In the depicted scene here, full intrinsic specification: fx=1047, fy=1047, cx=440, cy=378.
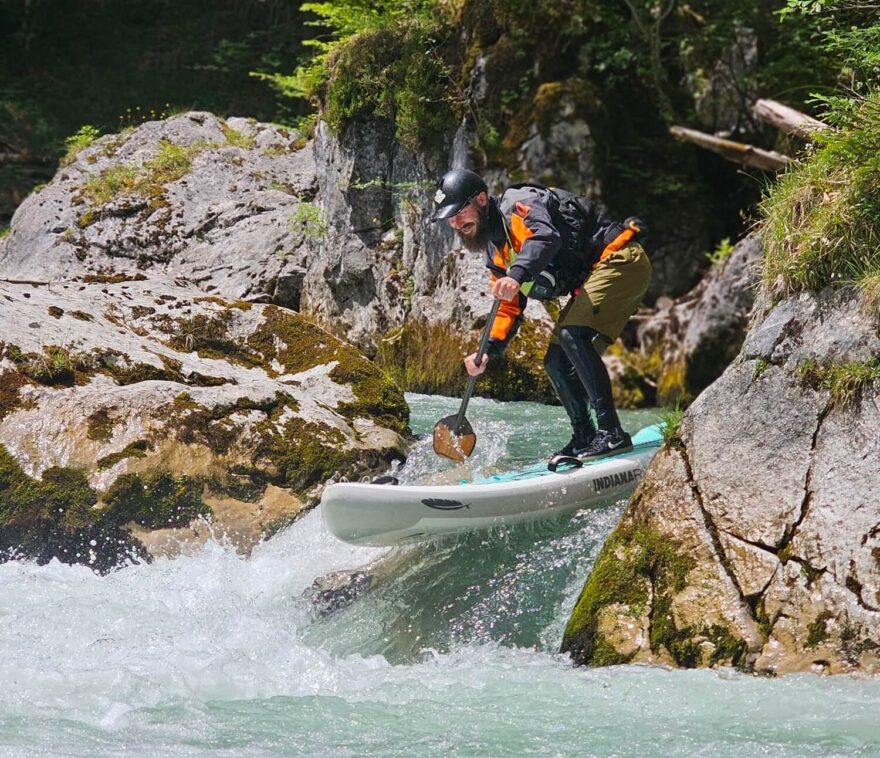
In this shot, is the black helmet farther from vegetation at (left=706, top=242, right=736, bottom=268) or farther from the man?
vegetation at (left=706, top=242, right=736, bottom=268)

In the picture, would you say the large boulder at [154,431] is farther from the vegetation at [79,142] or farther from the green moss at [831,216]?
the vegetation at [79,142]

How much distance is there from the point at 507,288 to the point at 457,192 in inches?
24.8

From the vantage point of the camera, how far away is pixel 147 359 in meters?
7.16

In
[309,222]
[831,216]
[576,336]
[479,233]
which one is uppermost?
[309,222]

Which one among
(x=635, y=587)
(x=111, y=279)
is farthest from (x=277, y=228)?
(x=635, y=587)

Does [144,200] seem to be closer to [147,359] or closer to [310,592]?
[147,359]

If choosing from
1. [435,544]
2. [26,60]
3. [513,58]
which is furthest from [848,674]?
[26,60]

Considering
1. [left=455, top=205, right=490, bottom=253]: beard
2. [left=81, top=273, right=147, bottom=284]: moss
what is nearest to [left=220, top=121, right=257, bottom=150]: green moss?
[left=81, top=273, right=147, bottom=284]: moss

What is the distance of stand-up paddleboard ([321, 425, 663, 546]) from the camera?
5234 millimetres

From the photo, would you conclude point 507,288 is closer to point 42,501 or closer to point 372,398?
point 372,398

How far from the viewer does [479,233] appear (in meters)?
5.83

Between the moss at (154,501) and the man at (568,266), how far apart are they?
1.87 metres

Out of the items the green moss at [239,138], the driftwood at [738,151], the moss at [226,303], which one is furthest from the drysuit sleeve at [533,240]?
the green moss at [239,138]

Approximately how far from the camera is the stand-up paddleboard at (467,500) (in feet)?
17.2
